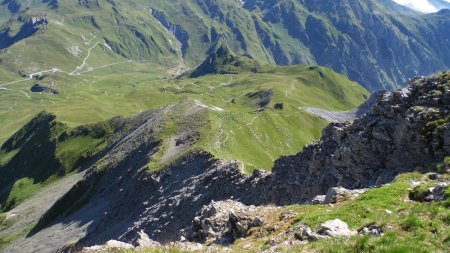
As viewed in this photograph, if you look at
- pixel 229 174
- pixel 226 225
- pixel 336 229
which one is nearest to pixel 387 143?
pixel 226 225

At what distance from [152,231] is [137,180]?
3058 cm

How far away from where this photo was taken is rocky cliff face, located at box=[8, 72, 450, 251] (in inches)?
1534

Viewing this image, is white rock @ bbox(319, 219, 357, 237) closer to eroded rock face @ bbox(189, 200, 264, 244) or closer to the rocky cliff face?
eroded rock face @ bbox(189, 200, 264, 244)

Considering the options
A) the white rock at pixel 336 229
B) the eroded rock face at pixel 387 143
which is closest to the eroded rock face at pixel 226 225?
the white rock at pixel 336 229

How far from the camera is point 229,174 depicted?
7419cm

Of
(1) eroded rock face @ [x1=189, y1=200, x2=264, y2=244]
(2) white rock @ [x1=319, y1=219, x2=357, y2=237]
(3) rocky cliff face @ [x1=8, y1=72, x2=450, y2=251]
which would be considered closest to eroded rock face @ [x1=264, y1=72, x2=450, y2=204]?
(3) rocky cliff face @ [x1=8, y1=72, x2=450, y2=251]

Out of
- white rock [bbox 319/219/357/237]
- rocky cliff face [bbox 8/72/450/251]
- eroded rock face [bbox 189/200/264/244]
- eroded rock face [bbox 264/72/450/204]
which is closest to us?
white rock [bbox 319/219/357/237]

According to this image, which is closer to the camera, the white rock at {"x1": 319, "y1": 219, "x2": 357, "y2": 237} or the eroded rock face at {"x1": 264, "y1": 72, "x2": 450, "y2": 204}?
the white rock at {"x1": 319, "y1": 219, "x2": 357, "y2": 237}

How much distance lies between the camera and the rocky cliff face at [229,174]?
38969 mm

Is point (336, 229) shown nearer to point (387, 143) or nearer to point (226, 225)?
point (226, 225)

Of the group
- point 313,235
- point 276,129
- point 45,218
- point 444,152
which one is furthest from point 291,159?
point 276,129

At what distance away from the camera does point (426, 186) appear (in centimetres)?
2702

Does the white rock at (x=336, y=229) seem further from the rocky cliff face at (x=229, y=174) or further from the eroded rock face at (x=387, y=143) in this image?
the rocky cliff face at (x=229, y=174)

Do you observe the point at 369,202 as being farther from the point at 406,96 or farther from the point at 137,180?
the point at 137,180
